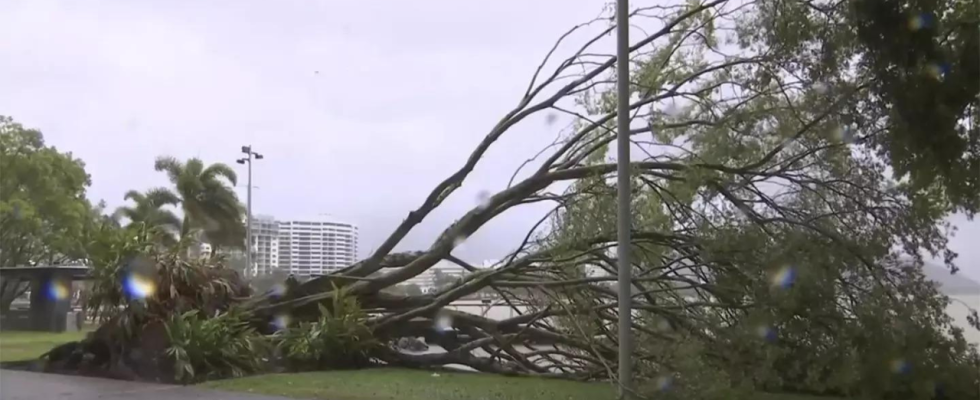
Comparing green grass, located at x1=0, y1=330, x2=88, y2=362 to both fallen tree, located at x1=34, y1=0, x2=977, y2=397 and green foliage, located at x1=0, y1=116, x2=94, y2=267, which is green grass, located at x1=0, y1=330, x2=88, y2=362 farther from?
fallen tree, located at x1=34, y1=0, x2=977, y2=397

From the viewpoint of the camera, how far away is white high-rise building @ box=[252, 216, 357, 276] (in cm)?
1684

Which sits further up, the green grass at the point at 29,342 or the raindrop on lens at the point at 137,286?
the raindrop on lens at the point at 137,286

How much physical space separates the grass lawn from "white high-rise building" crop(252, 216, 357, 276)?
10.4 feet

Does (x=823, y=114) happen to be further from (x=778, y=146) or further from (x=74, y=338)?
(x=74, y=338)

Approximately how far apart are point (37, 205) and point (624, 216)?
12197 millimetres

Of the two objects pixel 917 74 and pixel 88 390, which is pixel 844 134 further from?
pixel 88 390

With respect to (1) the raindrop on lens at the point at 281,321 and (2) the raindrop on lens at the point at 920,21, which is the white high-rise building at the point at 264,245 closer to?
(1) the raindrop on lens at the point at 281,321

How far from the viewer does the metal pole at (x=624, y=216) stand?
891cm

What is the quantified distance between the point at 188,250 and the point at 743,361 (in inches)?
356

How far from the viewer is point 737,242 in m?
10.5

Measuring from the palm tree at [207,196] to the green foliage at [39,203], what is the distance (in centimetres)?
992

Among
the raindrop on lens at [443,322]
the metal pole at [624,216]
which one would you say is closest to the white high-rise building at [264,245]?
the raindrop on lens at [443,322]

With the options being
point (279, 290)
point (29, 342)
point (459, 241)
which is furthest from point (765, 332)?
point (29, 342)

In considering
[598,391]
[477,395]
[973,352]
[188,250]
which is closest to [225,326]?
[188,250]
